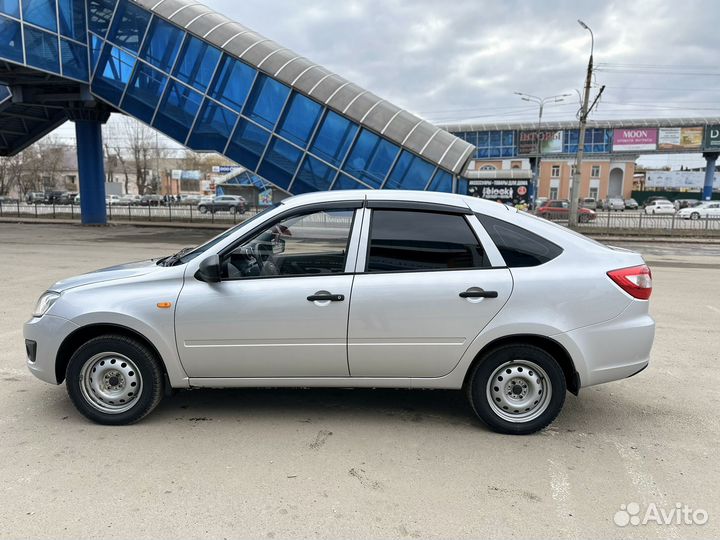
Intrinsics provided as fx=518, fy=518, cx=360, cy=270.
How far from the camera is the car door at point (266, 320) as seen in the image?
3.64 metres

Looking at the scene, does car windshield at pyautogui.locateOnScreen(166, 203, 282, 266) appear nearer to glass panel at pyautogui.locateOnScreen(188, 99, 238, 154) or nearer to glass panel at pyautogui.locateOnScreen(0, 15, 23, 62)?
glass panel at pyautogui.locateOnScreen(188, 99, 238, 154)

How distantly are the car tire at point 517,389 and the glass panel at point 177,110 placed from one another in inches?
817

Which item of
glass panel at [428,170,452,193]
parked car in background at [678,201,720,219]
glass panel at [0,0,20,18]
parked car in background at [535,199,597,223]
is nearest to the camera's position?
glass panel at [0,0,20,18]

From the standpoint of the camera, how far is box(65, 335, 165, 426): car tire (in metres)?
3.76

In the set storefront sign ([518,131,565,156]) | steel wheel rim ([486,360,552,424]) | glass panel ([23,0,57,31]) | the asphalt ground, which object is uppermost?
storefront sign ([518,131,565,156])

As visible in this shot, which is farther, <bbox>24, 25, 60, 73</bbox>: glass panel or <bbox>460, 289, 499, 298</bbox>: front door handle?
Result: <bbox>24, 25, 60, 73</bbox>: glass panel

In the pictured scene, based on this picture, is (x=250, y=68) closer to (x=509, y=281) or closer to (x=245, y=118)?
(x=245, y=118)

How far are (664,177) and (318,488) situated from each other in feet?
329

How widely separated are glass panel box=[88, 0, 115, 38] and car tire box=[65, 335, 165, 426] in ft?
78.8

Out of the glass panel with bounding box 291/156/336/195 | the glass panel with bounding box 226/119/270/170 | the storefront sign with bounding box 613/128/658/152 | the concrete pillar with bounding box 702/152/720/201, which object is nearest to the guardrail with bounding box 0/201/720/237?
the glass panel with bounding box 226/119/270/170

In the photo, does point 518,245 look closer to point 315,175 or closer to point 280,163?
point 315,175

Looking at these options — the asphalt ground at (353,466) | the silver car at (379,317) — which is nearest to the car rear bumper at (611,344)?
the silver car at (379,317)

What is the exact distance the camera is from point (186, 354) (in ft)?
12.3

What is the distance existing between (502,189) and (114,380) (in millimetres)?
29877
